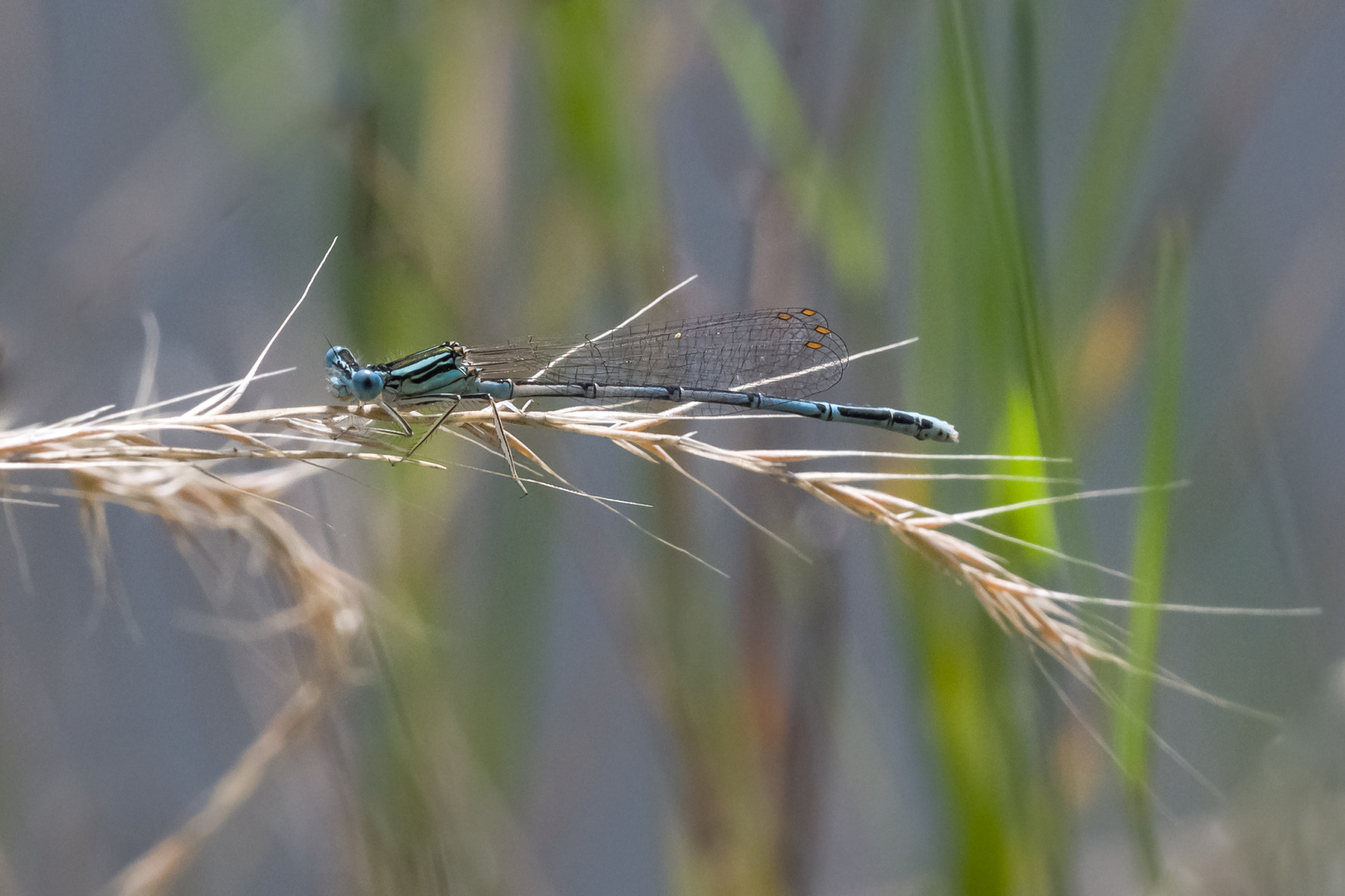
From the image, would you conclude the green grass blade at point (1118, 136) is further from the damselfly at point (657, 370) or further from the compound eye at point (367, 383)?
the compound eye at point (367, 383)

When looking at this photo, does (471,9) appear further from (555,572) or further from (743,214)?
(555,572)

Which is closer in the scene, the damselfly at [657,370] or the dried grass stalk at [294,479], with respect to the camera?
the dried grass stalk at [294,479]

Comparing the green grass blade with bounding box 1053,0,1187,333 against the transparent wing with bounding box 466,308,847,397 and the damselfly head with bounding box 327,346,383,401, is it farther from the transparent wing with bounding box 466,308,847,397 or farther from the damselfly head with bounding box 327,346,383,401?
the damselfly head with bounding box 327,346,383,401

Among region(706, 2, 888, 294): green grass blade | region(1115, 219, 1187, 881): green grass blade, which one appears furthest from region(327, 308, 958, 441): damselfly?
region(1115, 219, 1187, 881): green grass blade

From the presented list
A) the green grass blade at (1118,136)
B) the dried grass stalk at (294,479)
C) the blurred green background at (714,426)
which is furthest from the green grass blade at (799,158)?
the dried grass stalk at (294,479)

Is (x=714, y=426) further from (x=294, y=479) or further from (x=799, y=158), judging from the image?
(x=294, y=479)

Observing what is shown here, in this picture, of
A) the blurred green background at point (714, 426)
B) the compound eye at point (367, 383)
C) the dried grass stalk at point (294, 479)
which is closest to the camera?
the dried grass stalk at point (294, 479)

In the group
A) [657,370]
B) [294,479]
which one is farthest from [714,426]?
[294,479]
